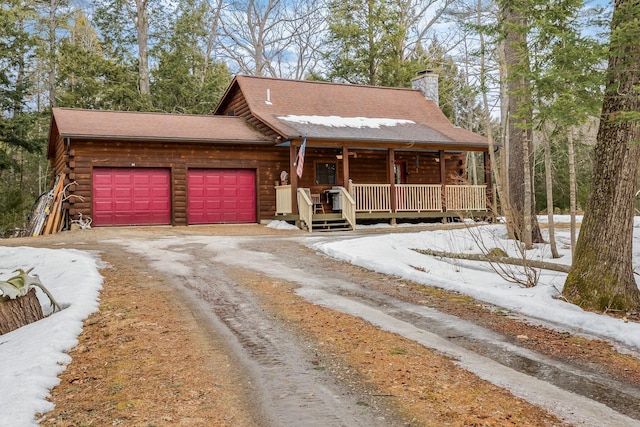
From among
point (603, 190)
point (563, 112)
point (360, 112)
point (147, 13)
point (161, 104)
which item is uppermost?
point (147, 13)

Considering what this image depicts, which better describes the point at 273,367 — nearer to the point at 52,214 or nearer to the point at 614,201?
the point at 614,201

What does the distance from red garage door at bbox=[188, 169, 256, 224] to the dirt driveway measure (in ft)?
32.4

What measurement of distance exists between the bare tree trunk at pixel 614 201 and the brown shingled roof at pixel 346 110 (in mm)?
10480

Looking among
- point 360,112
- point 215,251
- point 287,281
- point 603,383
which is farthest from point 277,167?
point 603,383

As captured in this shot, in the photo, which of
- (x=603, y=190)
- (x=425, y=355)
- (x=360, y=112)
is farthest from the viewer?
(x=360, y=112)

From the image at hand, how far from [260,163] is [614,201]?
1297cm

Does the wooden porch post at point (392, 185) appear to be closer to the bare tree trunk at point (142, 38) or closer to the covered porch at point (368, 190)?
the covered porch at point (368, 190)

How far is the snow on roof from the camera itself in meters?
17.9

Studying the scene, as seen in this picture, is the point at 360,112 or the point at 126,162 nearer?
the point at 126,162

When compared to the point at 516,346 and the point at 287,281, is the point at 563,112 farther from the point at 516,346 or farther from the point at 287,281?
the point at 287,281

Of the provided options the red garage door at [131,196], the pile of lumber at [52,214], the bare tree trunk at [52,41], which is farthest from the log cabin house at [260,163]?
the bare tree trunk at [52,41]

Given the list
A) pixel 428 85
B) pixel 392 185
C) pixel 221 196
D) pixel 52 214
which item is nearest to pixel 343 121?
pixel 392 185

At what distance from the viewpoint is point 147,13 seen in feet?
90.2

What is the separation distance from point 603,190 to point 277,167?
42.1 ft
